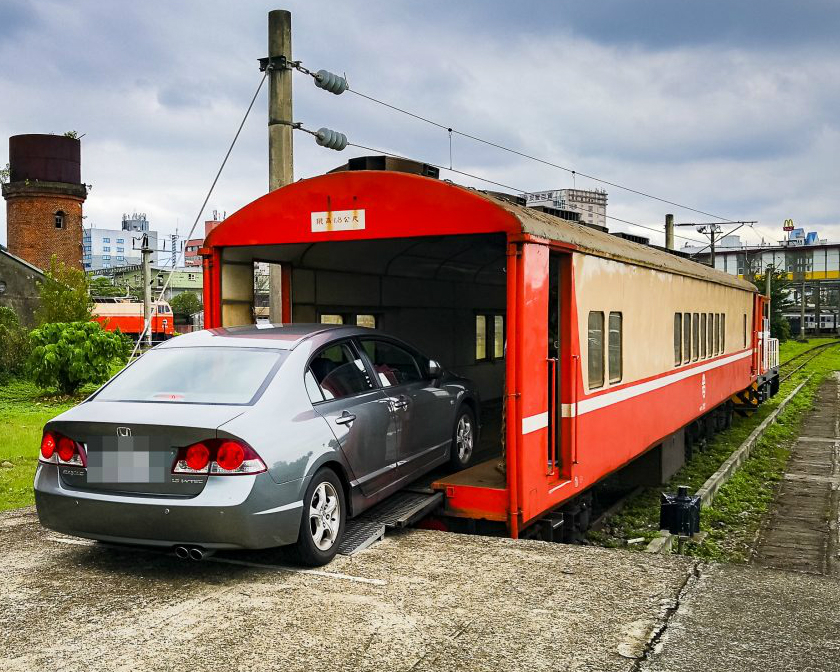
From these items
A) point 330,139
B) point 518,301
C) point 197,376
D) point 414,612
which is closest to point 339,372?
point 197,376

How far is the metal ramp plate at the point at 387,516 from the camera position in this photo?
6.20 m

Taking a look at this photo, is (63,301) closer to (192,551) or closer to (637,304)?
(637,304)

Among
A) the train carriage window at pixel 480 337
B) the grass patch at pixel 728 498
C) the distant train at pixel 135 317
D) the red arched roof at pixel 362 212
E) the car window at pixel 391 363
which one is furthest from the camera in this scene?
the distant train at pixel 135 317

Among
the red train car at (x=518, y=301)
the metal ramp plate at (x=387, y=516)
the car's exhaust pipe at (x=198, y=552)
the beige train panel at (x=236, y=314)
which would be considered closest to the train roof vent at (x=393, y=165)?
the red train car at (x=518, y=301)

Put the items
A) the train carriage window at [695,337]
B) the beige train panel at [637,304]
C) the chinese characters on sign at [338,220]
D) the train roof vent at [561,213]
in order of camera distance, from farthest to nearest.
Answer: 1. the train carriage window at [695,337]
2. the train roof vent at [561,213]
3. the beige train panel at [637,304]
4. the chinese characters on sign at [338,220]

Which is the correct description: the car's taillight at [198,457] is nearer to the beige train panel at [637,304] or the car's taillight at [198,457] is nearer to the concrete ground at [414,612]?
the concrete ground at [414,612]

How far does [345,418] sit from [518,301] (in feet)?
5.21

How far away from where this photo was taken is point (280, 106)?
35.1ft

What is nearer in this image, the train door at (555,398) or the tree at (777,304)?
the train door at (555,398)

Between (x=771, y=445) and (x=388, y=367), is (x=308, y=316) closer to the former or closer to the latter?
(x=388, y=367)

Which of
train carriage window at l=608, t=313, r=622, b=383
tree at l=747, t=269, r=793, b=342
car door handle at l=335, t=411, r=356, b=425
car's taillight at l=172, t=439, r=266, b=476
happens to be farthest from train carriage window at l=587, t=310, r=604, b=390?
tree at l=747, t=269, r=793, b=342

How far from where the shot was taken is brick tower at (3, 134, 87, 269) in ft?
154

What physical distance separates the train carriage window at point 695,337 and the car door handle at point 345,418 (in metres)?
8.03

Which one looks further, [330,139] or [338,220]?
[330,139]
